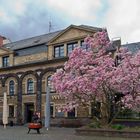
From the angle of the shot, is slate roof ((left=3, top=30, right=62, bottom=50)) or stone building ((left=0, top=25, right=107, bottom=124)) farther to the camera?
slate roof ((left=3, top=30, right=62, bottom=50))

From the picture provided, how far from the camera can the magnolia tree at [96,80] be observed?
2853 cm

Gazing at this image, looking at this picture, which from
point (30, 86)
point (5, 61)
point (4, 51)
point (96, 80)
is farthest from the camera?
point (5, 61)

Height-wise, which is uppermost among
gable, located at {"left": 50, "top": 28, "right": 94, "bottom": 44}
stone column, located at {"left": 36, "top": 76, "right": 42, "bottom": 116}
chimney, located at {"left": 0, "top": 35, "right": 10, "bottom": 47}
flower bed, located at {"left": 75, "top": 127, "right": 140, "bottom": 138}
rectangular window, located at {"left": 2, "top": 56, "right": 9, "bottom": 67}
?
chimney, located at {"left": 0, "top": 35, "right": 10, "bottom": 47}

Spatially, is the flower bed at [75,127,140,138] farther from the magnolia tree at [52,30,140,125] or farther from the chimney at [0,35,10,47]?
the chimney at [0,35,10,47]

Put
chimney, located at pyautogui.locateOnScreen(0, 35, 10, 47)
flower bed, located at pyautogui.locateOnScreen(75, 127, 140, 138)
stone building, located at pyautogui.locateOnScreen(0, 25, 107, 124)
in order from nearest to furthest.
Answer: flower bed, located at pyautogui.locateOnScreen(75, 127, 140, 138)
stone building, located at pyautogui.locateOnScreen(0, 25, 107, 124)
chimney, located at pyautogui.locateOnScreen(0, 35, 10, 47)

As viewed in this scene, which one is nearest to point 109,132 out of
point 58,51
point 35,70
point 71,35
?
point 71,35

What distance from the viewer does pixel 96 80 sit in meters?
28.6

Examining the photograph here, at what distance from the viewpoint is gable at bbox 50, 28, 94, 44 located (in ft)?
137

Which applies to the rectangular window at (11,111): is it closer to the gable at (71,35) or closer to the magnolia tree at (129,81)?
the gable at (71,35)

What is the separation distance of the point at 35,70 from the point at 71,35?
6529mm

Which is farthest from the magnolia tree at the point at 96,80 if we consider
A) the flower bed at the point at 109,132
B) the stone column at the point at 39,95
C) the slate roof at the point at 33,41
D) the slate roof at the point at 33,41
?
the slate roof at the point at 33,41

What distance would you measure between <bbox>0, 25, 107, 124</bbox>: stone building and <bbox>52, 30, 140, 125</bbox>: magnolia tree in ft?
31.6

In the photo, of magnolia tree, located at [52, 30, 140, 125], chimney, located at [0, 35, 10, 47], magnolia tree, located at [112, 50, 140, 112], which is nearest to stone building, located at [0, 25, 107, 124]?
chimney, located at [0, 35, 10, 47]

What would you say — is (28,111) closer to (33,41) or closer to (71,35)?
(33,41)
